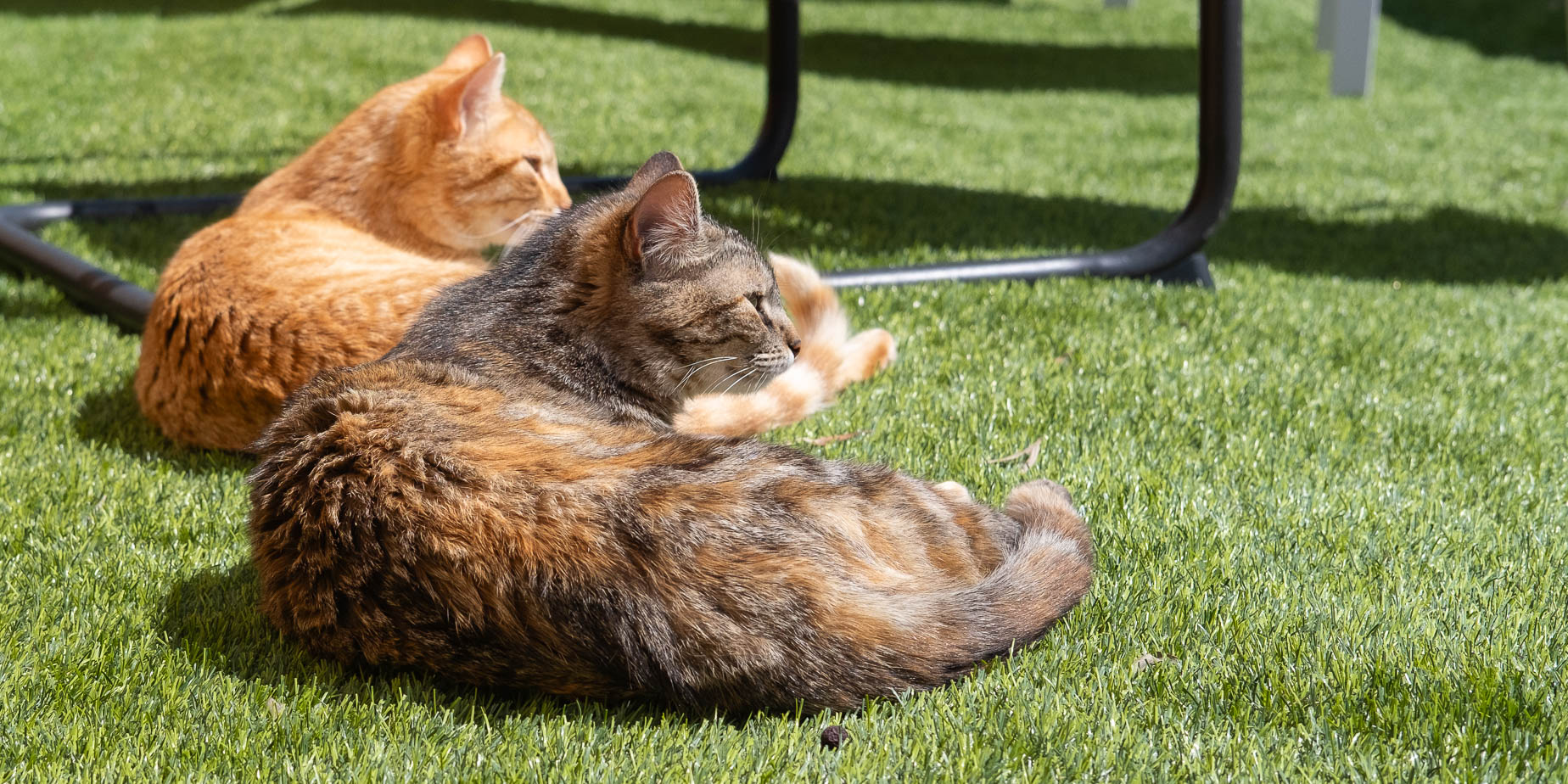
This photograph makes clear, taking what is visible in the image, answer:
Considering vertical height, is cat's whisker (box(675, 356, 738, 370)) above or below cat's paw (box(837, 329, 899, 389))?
above

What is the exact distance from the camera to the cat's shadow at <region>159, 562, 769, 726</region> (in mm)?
1628

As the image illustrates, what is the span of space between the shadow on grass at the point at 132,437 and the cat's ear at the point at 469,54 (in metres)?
1.50

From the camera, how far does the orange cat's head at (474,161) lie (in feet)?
11.2

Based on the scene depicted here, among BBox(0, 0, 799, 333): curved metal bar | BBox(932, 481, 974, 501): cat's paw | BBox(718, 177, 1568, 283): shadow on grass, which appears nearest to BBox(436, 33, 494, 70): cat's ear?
BBox(0, 0, 799, 333): curved metal bar

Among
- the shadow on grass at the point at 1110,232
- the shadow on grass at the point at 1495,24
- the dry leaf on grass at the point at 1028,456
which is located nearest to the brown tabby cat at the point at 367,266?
the dry leaf on grass at the point at 1028,456

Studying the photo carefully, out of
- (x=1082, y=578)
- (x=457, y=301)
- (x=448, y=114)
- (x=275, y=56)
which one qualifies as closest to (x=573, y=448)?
(x=457, y=301)

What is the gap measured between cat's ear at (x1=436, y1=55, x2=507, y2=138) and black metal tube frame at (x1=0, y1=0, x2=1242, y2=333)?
106 centimetres

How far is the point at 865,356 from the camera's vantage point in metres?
3.22

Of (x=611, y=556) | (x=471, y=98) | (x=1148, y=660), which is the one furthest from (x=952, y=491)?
(x=471, y=98)

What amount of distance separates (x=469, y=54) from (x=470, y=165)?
0.74 meters

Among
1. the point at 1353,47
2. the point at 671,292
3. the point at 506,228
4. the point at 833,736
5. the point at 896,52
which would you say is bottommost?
the point at 896,52

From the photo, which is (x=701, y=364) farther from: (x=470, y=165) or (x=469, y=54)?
(x=469, y=54)

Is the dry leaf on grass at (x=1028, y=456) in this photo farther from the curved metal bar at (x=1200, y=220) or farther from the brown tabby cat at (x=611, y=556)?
the curved metal bar at (x=1200, y=220)

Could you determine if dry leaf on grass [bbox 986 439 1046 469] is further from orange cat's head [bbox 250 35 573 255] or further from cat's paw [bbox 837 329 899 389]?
orange cat's head [bbox 250 35 573 255]
